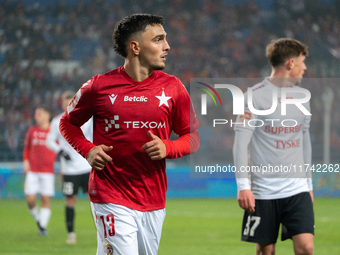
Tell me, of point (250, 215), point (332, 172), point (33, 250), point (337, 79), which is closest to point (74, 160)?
point (33, 250)

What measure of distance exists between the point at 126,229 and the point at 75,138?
0.68 m

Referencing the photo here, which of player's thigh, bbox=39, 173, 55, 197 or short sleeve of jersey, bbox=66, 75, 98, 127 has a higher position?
short sleeve of jersey, bbox=66, 75, 98, 127

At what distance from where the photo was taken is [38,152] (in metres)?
8.67

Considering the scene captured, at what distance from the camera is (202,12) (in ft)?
68.2

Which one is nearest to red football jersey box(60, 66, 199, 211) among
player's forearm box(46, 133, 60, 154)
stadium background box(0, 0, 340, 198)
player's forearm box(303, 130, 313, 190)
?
player's forearm box(303, 130, 313, 190)

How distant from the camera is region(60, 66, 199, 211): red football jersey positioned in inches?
120

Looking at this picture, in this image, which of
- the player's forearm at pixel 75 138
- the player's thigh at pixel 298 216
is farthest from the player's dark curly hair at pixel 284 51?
the player's forearm at pixel 75 138

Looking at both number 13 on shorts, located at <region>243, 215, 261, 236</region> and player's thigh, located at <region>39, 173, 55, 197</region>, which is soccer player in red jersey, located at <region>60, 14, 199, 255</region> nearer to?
number 13 on shorts, located at <region>243, 215, 261, 236</region>

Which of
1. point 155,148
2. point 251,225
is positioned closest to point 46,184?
point 251,225

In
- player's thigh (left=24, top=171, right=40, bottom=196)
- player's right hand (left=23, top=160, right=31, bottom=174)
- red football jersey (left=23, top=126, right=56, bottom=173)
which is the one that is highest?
red football jersey (left=23, top=126, right=56, bottom=173)

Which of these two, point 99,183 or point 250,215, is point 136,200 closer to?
point 99,183

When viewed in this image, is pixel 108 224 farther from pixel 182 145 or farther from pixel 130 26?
pixel 130 26

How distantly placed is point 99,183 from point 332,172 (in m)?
13.4

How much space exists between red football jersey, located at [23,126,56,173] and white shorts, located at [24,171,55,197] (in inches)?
3.4
